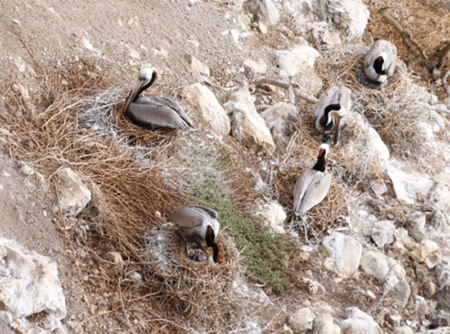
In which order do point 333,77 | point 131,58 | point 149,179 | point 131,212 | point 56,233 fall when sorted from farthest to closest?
point 333,77
point 131,58
point 149,179
point 131,212
point 56,233

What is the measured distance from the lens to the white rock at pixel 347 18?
29.1ft

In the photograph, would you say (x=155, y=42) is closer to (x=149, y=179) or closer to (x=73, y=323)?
(x=149, y=179)

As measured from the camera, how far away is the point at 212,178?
17.7 ft

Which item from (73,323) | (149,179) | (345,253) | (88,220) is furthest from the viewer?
(345,253)

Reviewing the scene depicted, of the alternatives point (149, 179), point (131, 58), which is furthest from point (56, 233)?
point (131, 58)

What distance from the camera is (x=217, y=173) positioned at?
217 inches

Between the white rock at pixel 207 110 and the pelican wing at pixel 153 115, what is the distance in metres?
0.66

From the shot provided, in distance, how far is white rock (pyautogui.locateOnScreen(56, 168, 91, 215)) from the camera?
4.11 metres

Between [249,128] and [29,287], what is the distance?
133 inches

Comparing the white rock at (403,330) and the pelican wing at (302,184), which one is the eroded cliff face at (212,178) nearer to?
the white rock at (403,330)

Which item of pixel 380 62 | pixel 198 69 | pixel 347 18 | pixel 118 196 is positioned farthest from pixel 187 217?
pixel 347 18

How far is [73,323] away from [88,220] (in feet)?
3.07

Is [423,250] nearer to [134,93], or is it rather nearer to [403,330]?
[403,330]

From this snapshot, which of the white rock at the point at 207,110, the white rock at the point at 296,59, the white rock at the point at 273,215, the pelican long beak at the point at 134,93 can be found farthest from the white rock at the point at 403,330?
the white rock at the point at 296,59
